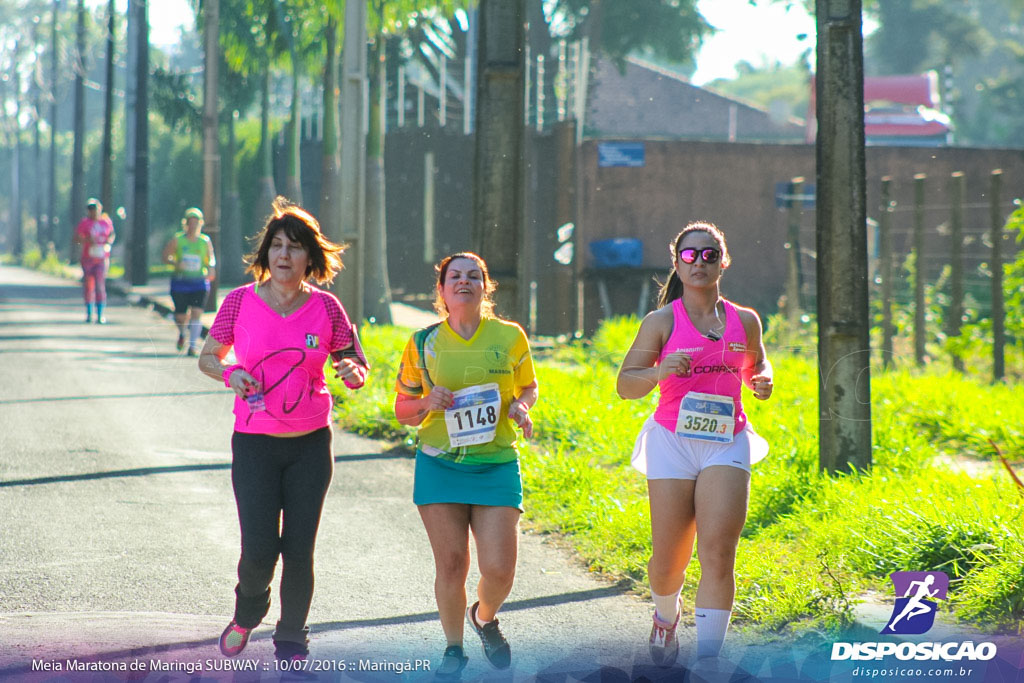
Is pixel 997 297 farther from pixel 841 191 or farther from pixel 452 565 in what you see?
pixel 452 565

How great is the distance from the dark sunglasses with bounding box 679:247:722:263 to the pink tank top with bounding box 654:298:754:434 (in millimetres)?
163

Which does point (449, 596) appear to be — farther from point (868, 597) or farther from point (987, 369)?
point (987, 369)

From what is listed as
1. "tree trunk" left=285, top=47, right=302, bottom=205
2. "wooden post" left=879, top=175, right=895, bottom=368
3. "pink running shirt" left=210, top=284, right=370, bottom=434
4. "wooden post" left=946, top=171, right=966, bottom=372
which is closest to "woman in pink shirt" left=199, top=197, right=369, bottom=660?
"pink running shirt" left=210, top=284, right=370, bottom=434

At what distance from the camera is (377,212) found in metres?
16.8

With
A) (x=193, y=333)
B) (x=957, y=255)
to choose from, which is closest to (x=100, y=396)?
(x=193, y=333)

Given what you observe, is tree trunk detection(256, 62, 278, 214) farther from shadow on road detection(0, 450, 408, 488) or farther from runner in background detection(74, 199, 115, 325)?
runner in background detection(74, 199, 115, 325)

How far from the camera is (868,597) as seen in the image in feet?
18.3

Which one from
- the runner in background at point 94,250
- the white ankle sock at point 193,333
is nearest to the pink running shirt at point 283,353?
the white ankle sock at point 193,333

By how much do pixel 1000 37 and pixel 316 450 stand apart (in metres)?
79.6

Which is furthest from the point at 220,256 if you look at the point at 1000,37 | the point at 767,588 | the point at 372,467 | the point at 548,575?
the point at 1000,37

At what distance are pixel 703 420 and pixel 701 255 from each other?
1.93ft

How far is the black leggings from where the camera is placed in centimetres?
457

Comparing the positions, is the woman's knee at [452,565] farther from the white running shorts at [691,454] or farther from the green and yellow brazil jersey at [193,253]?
the green and yellow brazil jersey at [193,253]

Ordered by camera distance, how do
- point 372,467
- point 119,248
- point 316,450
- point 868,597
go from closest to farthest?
point 316,450 → point 868,597 → point 372,467 → point 119,248
